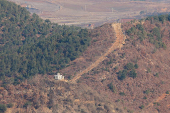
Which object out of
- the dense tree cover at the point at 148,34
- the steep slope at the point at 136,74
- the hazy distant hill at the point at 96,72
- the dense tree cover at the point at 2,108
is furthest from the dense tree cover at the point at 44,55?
the dense tree cover at the point at 2,108

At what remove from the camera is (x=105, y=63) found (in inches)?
1850

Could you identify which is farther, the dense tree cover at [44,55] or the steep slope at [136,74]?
the dense tree cover at [44,55]

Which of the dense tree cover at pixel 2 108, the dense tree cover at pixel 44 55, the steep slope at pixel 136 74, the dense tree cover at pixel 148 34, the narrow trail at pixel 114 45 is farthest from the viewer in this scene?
the dense tree cover at pixel 148 34

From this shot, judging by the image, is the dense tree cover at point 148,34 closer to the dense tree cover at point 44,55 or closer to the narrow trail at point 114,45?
the narrow trail at point 114,45

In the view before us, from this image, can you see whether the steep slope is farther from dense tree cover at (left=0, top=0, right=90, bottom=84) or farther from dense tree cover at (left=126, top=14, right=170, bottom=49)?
dense tree cover at (left=0, top=0, right=90, bottom=84)

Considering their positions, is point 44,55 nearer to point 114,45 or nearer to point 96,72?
point 114,45

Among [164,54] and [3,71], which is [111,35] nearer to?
[164,54]

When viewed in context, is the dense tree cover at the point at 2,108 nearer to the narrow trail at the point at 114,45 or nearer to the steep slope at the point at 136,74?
the steep slope at the point at 136,74

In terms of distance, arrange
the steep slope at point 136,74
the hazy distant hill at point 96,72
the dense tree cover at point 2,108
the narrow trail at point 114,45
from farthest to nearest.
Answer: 1. the narrow trail at point 114,45
2. the steep slope at point 136,74
3. the hazy distant hill at point 96,72
4. the dense tree cover at point 2,108

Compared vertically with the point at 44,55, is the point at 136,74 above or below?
below

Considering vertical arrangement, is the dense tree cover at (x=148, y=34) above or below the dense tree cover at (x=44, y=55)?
above

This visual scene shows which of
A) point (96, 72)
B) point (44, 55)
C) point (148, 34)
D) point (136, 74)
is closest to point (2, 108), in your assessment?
point (96, 72)

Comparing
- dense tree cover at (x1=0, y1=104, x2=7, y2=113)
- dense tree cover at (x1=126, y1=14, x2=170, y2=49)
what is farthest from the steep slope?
dense tree cover at (x1=0, y1=104, x2=7, y2=113)

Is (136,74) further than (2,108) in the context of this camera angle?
Yes
